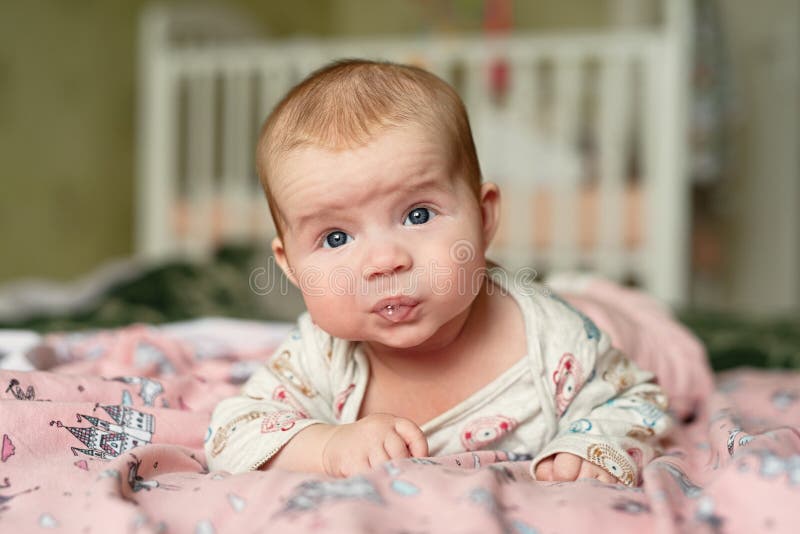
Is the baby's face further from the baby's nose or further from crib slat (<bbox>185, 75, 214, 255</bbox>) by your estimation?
crib slat (<bbox>185, 75, 214, 255</bbox>)

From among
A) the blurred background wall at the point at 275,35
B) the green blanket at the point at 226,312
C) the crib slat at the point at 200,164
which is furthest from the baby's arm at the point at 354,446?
the crib slat at the point at 200,164

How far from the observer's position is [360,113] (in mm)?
728

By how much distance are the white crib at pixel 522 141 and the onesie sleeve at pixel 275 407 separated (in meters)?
1.92

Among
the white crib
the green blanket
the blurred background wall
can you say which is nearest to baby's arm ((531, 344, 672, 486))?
the green blanket

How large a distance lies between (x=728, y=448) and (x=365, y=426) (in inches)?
12.0

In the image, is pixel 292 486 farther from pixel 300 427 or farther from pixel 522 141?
pixel 522 141

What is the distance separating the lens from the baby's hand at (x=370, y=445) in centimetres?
66

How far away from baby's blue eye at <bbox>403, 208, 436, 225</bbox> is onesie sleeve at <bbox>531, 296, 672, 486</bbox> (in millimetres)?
194

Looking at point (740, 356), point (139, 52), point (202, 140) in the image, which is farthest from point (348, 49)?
point (740, 356)

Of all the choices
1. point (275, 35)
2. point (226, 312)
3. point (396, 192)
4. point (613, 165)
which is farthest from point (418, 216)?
point (275, 35)

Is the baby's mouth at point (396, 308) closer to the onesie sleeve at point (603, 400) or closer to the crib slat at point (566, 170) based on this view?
the onesie sleeve at point (603, 400)

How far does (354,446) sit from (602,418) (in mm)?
251

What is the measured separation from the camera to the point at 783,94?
3.80m

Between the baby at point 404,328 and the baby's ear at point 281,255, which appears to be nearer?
the baby at point 404,328
